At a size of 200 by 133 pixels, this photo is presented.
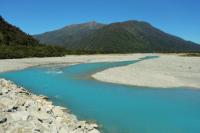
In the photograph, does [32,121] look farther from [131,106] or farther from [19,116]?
[131,106]

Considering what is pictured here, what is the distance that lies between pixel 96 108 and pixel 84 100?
10.9 ft

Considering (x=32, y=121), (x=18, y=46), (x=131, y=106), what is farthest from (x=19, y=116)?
(x=18, y=46)

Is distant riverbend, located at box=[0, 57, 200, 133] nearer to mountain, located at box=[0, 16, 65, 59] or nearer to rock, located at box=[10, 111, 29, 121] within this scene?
rock, located at box=[10, 111, 29, 121]

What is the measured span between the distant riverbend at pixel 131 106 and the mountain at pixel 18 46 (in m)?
56.4

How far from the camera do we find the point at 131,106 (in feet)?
78.9

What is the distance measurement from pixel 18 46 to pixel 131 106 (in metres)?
85.9

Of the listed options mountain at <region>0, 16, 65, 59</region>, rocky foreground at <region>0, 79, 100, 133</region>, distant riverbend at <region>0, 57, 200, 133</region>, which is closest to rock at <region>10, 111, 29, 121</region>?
rocky foreground at <region>0, 79, 100, 133</region>

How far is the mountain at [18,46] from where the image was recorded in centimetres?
8967

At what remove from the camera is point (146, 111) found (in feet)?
73.3

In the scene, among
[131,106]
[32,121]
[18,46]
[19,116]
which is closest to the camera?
[32,121]

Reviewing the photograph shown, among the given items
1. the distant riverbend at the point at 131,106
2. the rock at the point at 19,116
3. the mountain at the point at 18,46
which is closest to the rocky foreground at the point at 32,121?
the rock at the point at 19,116

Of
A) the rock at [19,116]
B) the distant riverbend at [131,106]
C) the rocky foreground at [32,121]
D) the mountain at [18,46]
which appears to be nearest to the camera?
the rocky foreground at [32,121]

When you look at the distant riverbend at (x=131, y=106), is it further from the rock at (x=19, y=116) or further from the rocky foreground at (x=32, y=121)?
the rock at (x=19, y=116)

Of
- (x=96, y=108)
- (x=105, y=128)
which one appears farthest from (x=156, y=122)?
(x=96, y=108)
